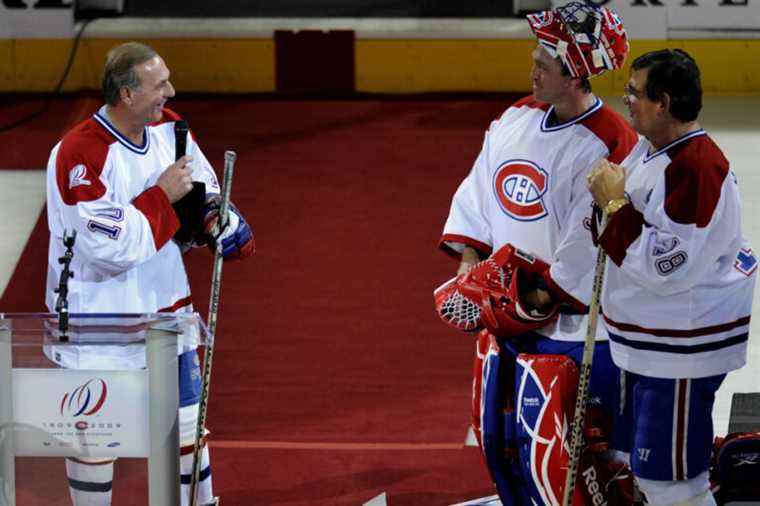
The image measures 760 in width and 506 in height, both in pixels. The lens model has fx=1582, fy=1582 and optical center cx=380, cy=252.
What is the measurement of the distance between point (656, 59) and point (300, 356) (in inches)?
109

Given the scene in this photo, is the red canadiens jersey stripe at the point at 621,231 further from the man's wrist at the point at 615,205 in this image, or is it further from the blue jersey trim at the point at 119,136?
the blue jersey trim at the point at 119,136

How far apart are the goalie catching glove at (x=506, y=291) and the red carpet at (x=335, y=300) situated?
0.93m

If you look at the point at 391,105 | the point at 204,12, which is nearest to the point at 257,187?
the point at 391,105

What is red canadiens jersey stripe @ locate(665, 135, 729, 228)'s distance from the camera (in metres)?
3.65

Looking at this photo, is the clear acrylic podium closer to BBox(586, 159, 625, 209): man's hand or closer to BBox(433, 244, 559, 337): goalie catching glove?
BBox(433, 244, 559, 337): goalie catching glove

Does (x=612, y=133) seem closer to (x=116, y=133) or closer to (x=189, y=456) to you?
(x=116, y=133)

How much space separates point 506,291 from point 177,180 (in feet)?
3.00

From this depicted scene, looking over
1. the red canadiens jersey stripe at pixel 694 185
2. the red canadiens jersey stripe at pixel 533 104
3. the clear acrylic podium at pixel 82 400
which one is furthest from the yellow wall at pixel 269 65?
the clear acrylic podium at pixel 82 400

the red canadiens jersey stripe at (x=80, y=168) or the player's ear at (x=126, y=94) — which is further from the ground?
the player's ear at (x=126, y=94)

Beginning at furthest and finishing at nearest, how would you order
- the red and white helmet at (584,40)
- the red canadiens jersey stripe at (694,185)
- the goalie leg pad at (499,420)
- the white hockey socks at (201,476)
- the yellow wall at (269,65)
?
the yellow wall at (269,65)
the white hockey socks at (201,476)
the goalie leg pad at (499,420)
the red and white helmet at (584,40)
the red canadiens jersey stripe at (694,185)

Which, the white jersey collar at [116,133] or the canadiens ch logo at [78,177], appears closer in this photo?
the canadiens ch logo at [78,177]

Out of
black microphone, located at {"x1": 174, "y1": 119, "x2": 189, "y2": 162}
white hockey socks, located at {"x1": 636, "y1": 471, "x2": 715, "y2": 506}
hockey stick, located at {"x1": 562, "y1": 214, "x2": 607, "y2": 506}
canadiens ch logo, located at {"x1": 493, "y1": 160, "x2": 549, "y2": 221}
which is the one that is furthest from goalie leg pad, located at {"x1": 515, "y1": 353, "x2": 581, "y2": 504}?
black microphone, located at {"x1": 174, "y1": 119, "x2": 189, "y2": 162}

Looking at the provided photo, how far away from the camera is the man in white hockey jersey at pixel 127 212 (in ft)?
13.4

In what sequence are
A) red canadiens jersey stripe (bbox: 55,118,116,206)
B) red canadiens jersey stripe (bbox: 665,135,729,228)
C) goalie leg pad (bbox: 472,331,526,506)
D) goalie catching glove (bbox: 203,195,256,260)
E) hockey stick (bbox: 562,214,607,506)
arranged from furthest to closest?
goalie catching glove (bbox: 203,195,256,260) < goalie leg pad (bbox: 472,331,526,506) < red canadiens jersey stripe (bbox: 55,118,116,206) < hockey stick (bbox: 562,214,607,506) < red canadiens jersey stripe (bbox: 665,135,729,228)
